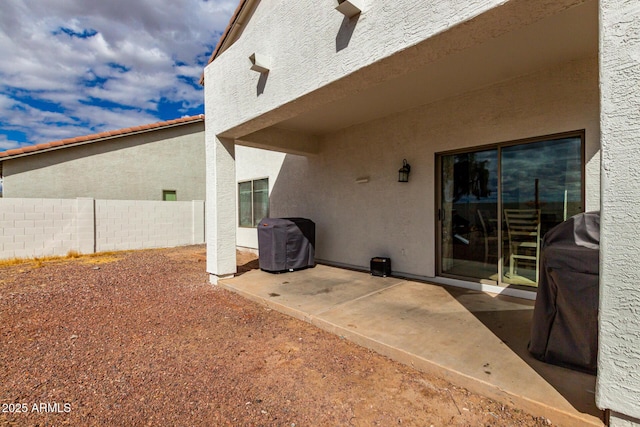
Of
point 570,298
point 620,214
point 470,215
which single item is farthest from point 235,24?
point 570,298

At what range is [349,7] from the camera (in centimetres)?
285

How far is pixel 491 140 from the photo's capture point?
4645 millimetres

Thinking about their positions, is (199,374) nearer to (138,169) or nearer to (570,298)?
(570,298)

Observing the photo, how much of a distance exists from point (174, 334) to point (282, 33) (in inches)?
163

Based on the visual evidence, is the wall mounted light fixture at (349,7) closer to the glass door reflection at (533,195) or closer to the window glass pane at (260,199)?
the glass door reflection at (533,195)

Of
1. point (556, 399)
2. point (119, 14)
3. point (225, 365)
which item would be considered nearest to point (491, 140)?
point (556, 399)

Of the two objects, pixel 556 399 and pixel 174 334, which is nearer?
pixel 556 399

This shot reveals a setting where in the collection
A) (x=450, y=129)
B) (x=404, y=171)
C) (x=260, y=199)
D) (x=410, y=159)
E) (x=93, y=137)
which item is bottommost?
(x=260, y=199)

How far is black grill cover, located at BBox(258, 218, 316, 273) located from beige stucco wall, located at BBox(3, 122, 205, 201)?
30.7 feet

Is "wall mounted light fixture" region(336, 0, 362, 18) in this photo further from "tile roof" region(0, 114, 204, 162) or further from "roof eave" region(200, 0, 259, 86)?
"tile roof" region(0, 114, 204, 162)

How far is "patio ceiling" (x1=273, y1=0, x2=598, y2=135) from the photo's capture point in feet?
10.3

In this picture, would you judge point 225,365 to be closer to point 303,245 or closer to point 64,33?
point 303,245

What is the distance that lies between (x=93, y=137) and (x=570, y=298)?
15028mm

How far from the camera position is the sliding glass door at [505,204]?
162 inches
